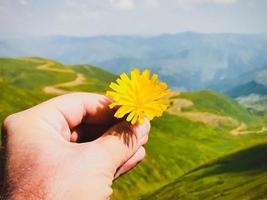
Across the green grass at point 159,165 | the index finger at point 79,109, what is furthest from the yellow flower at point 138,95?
the green grass at point 159,165

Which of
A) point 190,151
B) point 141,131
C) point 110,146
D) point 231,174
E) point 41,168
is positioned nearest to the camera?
point 41,168

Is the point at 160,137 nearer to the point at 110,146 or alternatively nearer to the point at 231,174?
the point at 231,174

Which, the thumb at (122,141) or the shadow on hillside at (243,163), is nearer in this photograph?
the thumb at (122,141)

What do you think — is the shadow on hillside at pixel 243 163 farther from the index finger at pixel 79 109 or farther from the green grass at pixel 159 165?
the index finger at pixel 79 109

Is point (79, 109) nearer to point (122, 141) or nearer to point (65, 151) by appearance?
point (122, 141)

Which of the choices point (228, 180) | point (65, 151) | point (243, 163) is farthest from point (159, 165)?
point (65, 151)

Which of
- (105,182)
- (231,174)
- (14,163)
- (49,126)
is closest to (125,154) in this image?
(105,182)
